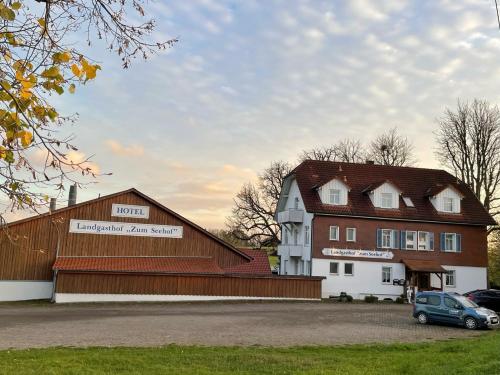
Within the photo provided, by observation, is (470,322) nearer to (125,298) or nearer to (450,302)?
(450,302)

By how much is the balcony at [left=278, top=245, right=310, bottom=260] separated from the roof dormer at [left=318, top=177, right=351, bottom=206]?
4.66 meters

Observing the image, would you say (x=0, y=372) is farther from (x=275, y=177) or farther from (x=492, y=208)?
(x=275, y=177)

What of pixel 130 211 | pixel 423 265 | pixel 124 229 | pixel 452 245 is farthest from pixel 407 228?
pixel 124 229

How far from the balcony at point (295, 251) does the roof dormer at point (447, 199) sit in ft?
41.7

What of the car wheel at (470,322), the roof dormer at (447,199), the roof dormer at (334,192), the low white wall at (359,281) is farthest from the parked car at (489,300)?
the roof dormer at (334,192)

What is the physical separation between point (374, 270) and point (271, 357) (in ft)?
109

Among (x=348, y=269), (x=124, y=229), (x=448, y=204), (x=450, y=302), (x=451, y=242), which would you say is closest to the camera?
(x=450, y=302)

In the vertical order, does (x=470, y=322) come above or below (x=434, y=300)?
below

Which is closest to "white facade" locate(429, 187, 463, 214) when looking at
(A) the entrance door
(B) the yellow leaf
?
(A) the entrance door

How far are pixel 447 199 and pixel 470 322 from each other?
2538cm

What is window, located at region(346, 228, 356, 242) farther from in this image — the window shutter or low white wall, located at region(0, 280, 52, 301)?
low white wall, located at region(0, 280, 52, 301)

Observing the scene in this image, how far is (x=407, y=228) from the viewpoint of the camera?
4559 centimetres

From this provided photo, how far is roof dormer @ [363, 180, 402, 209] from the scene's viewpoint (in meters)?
46.0

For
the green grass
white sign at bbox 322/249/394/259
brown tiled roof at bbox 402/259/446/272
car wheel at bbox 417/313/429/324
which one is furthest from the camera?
white sign at bbox 322/249/394/259
